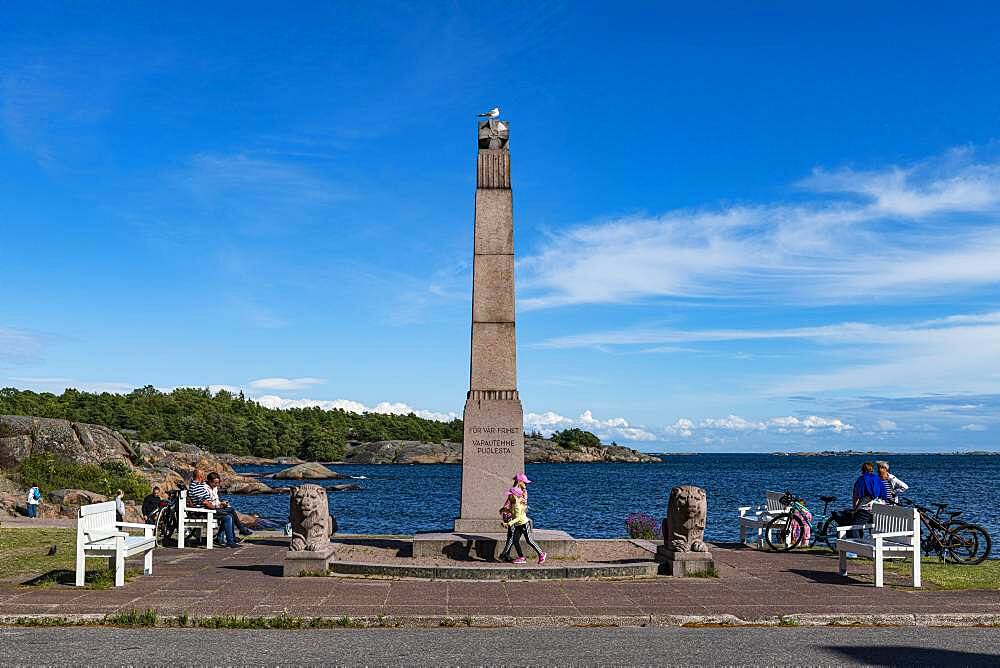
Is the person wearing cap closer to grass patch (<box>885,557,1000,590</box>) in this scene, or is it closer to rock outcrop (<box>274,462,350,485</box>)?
grass patch (<box>885,557,1000,590</box>)

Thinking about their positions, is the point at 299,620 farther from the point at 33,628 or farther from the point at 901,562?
the point at 901,562

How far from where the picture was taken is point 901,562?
1423 cm

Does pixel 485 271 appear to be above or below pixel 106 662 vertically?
above

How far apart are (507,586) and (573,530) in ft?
60.5

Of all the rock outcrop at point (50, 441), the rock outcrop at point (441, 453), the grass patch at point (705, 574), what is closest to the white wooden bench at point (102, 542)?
the grass patch at point (705, 574)

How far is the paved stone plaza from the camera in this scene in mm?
9469

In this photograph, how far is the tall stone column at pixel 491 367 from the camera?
1468 cm

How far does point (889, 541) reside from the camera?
Answer: 497 inches

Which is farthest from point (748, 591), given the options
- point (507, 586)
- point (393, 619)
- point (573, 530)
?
point (573, 530)

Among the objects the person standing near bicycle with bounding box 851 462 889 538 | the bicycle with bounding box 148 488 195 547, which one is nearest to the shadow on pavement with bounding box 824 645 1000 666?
the person standing near bicycle with bounding box 851 462 889 538

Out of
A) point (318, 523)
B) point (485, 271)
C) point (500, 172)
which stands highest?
point (500, 172)

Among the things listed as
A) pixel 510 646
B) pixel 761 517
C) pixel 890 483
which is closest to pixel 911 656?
pixel 510 646

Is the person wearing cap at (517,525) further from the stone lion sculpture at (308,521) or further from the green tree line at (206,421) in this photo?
the green tree line at (206,421)

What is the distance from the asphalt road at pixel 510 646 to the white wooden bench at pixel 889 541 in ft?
8.70
